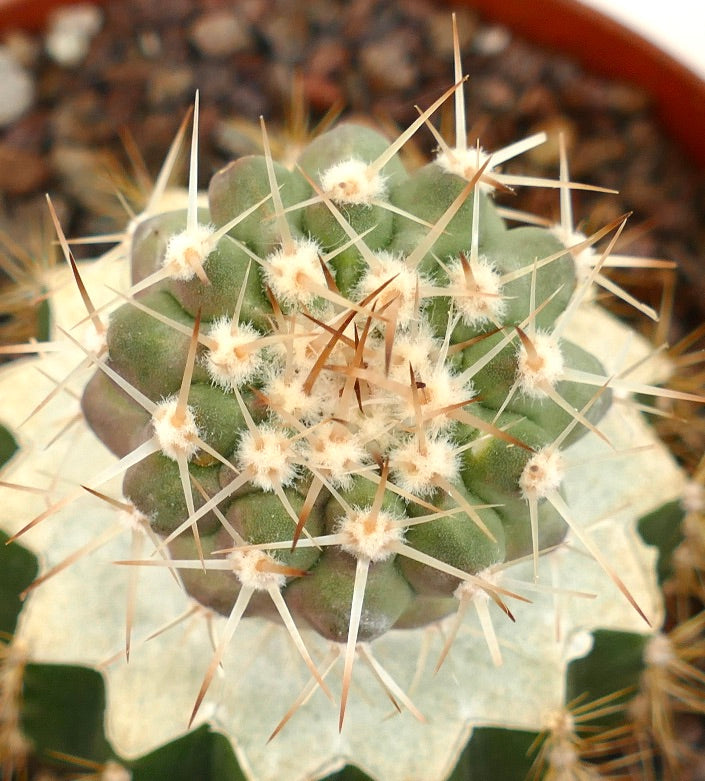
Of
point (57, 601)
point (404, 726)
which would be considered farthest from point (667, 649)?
point (57, 601)

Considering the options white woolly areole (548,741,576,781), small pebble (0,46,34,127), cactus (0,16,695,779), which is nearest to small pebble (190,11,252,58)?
small pebble (0,46,34,127)

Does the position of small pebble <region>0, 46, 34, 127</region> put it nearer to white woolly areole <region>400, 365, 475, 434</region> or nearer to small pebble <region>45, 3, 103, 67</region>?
small pebble <region>45, 3, 103, 67</region>

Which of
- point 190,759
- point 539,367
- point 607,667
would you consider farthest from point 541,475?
point 190,759

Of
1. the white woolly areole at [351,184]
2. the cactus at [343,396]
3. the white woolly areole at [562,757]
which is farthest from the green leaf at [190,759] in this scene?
the white woolly areole at [351,184]

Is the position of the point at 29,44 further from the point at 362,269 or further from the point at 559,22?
the point at 362,269

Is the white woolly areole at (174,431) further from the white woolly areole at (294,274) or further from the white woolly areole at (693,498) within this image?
the white woolly areole at (693,498)

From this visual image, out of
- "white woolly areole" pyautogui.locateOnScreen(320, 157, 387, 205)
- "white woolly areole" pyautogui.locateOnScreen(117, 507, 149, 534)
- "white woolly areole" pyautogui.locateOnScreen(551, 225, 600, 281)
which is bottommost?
"white woolly areole" pyautogui.locateOnScreen(117, 507, 149, 534)
